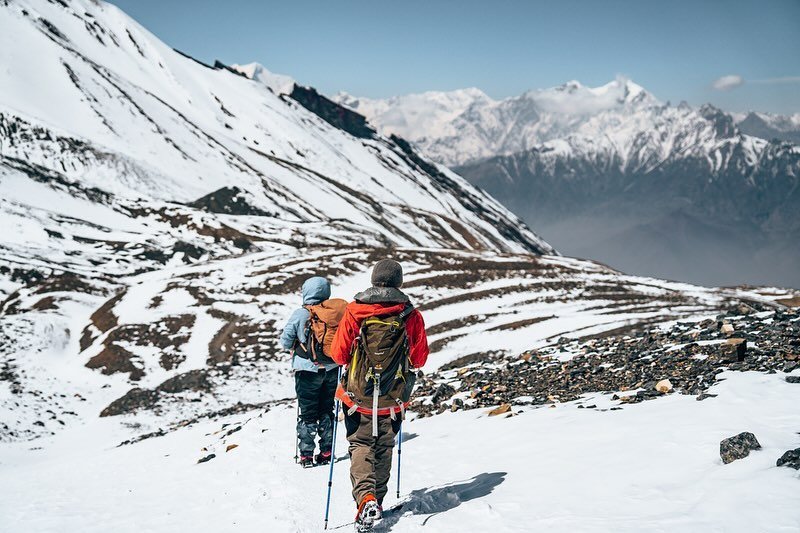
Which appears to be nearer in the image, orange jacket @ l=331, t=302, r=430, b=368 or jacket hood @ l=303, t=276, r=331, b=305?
orange jacket @ l=331, t=302, r=430, b=368

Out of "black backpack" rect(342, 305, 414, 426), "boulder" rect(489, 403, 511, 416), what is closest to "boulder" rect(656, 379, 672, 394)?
"boulder" rect(489, 403, 511, 416)

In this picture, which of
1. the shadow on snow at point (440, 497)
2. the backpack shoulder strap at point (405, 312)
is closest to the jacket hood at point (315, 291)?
the backpack shoulder strap at point (405, 312)

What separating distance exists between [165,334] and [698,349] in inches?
1689

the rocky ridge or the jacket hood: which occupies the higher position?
the jacket hood

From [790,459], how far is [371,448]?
17.9ft

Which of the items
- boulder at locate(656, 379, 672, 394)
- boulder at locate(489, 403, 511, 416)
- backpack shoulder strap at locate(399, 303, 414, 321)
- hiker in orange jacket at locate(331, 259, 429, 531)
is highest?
backpack shoulder strap at locate(399, 303, 414, 321)

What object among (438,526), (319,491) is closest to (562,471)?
(438,526)

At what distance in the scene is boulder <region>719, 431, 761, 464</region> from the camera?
7402 mm

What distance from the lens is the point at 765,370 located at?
12.5m

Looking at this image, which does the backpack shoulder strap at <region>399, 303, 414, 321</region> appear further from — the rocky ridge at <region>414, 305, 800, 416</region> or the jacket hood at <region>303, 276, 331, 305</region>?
the rocky ridge at <region>414, 305, 800, 416</region>

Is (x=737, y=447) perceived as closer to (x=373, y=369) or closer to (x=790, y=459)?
(x=790, y=459)

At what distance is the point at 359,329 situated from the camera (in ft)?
26.7

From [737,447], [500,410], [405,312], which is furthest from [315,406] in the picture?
[737,447]

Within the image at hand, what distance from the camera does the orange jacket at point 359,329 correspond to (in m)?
8.12
